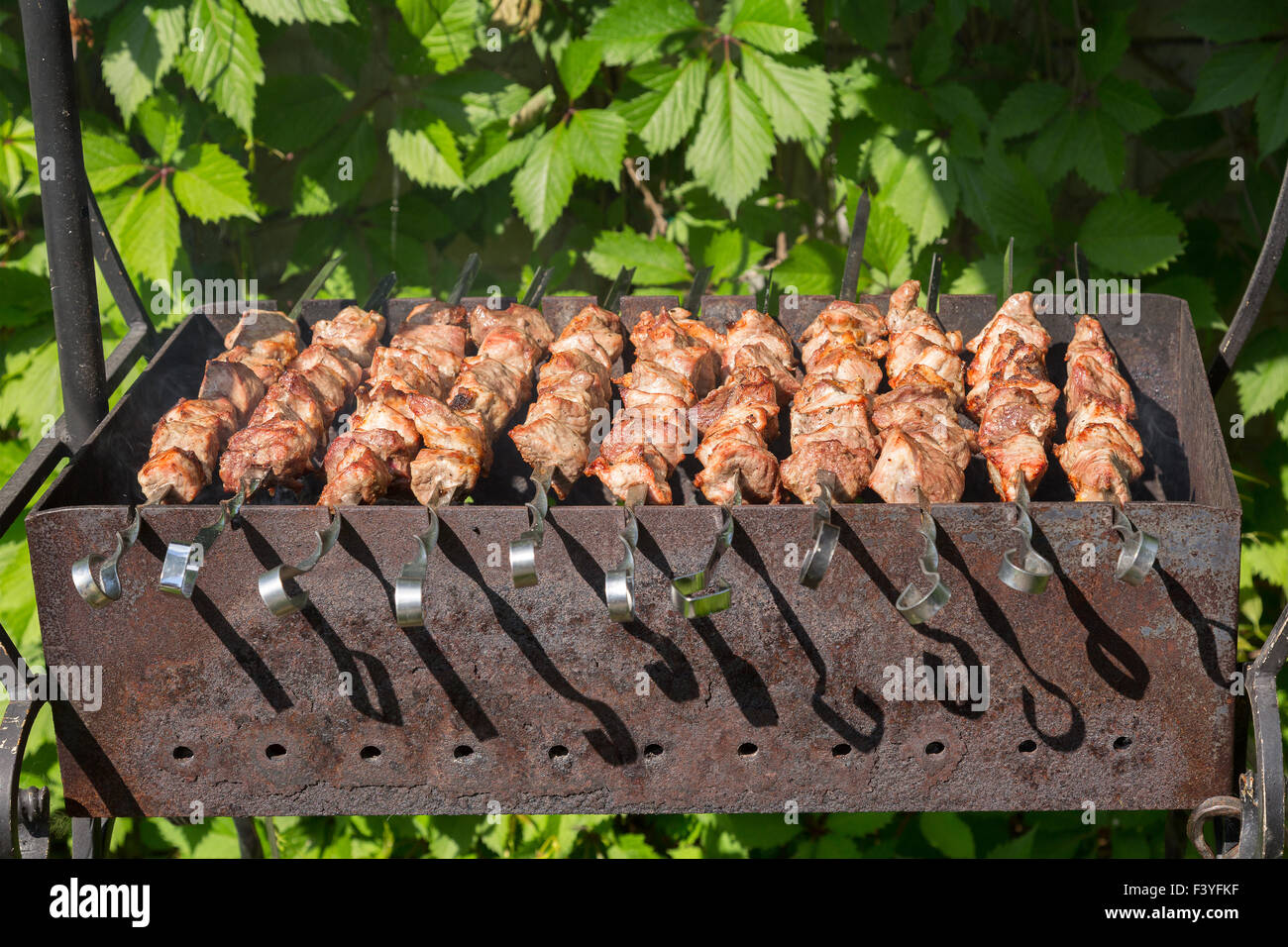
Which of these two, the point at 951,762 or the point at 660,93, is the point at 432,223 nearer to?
the point at 660,93

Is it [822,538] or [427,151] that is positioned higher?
[427,151]

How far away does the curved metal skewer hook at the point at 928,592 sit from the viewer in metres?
1.54

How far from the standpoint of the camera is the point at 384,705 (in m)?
1.82

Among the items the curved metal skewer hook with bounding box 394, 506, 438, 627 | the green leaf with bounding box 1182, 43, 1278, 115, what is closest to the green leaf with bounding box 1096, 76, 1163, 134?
the green leaf with bounding box 1182, 43, 1278, 115

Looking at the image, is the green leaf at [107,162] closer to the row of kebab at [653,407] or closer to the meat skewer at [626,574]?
the row of kebab at [653,407]

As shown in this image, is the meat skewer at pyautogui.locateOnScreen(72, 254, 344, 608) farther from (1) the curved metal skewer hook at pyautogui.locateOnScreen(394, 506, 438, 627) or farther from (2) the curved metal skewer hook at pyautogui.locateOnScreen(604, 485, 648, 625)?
(2) the curved metal skewer hook at pyautogui.locateOnScreen(604, 485, 648, 625)

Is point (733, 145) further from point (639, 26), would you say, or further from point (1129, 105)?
point (1129, 105)

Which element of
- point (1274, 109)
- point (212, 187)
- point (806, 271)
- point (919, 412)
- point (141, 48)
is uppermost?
point (141, 48)

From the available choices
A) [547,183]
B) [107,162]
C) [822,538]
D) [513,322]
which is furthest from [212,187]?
[822,538]

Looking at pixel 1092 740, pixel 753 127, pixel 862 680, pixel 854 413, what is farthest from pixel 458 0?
pixel 1092 740

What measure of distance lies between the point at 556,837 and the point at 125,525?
2.40 metres

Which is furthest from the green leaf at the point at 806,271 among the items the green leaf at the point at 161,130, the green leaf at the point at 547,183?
the green leaf at the point at 161,130

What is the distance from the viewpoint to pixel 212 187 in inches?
129

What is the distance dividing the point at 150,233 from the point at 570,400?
69.2 inches
